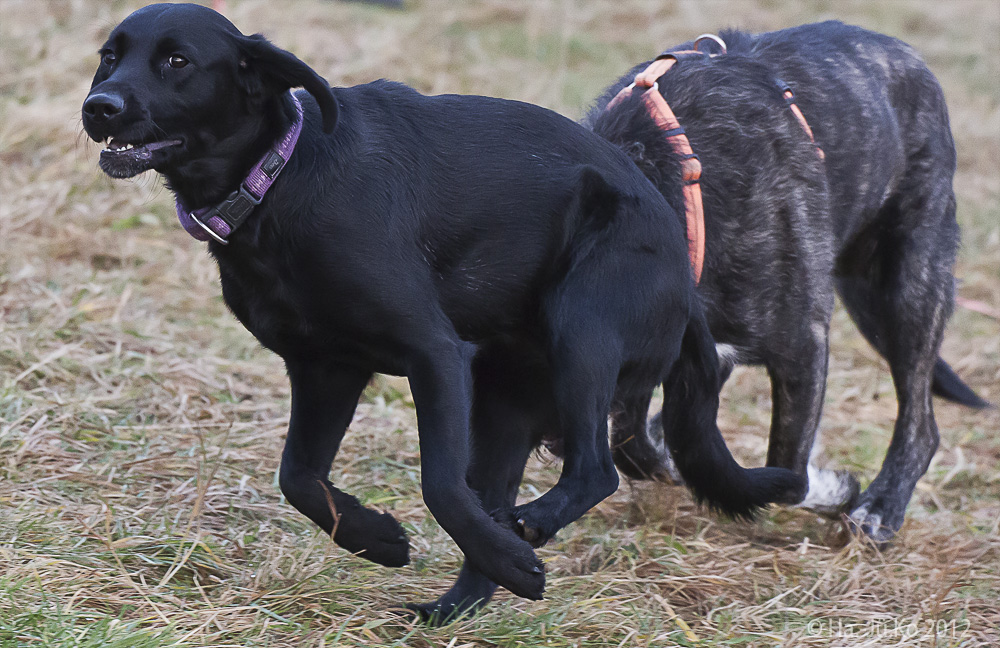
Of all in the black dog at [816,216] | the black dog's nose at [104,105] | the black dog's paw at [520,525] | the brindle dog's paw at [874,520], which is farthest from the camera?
the brindle dog's paw at [874,520]

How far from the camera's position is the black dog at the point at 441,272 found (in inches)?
108

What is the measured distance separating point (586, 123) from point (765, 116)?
59 centimetres

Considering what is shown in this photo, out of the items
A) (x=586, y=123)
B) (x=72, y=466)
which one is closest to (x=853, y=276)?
(x=586, y=123)

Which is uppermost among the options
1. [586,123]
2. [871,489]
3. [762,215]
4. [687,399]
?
[586,123]

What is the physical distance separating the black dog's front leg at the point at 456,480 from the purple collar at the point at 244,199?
53 centimetres

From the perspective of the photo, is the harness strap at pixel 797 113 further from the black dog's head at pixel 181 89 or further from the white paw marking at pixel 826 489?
the black dog's head at pixel 181 89

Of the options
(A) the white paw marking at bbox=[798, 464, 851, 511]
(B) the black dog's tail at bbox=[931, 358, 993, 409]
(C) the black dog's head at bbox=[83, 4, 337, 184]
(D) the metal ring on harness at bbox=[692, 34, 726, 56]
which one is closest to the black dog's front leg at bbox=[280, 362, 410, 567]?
(C) the black dog's head at bbox=[83, 4, 337, 184]

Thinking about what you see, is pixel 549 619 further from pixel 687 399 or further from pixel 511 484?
pixel 687 399

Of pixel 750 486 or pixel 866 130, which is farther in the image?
pixel 866 130

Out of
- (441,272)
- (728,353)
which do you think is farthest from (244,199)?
(728,353)

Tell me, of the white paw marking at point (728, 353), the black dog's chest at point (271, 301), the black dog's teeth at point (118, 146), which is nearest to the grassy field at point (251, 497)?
the white paw marking at point (728, 353)

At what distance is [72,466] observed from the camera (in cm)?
370

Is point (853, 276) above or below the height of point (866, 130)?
below

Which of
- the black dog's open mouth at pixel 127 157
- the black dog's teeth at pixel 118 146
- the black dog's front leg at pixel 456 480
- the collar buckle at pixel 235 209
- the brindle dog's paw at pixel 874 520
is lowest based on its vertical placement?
the brindle dog's paw at pixel 874 520
